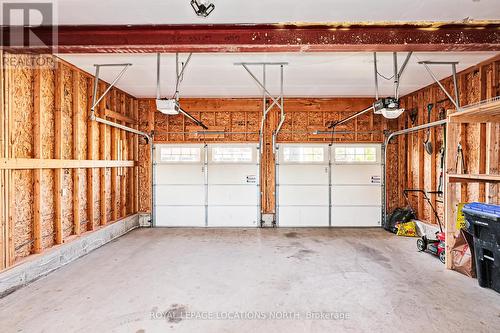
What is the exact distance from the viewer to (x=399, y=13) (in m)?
2.90

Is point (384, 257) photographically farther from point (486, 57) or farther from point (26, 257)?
point (26, 257)

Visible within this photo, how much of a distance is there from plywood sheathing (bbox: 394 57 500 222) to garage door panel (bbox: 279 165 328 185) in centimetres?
186

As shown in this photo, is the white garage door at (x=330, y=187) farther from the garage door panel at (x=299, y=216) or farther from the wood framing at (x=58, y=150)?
the wood framing at (x=58, y=150)

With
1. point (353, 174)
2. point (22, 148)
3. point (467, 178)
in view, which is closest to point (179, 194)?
point (22, 148)

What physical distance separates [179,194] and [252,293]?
4.38m

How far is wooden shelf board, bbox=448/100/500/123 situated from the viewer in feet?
11.8

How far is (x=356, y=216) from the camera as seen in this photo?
23.6ft

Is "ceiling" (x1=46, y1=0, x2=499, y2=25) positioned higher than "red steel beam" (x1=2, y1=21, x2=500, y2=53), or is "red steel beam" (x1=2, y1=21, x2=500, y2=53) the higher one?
"ceiling" (x1=46, y1=0, x2=499, y2=25)

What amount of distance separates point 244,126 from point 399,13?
474cm

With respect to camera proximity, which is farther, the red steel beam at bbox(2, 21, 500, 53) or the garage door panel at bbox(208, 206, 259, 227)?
the garage door panel at bbox(208, 206, 259, 227)

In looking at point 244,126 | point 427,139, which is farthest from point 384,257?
point 244,126

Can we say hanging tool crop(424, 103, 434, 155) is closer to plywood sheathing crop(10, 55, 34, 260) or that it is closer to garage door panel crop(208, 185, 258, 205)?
garage door panel crop(208, 185, 258, 205)

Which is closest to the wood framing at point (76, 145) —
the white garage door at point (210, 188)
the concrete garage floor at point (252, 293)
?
the concrete garage floor at point (252, 293)

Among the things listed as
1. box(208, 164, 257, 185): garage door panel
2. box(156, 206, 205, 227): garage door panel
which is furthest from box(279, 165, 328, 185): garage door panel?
box(156, 206, 205, 227): garage door panel
